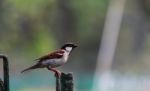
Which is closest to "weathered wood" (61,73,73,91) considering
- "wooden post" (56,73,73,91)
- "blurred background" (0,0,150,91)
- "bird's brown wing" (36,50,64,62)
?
"wooden post" (56,73,73,91)

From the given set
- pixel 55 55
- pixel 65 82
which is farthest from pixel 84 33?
pixel 65 82

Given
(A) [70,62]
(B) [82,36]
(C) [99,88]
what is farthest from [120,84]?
(B) [82,36]

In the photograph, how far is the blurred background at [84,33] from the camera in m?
8.48

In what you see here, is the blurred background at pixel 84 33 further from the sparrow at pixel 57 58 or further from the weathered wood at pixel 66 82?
the weathered wood at pixel 66 82

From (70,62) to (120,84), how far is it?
1.94 m

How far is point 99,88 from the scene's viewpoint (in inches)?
308

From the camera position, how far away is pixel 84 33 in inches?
364

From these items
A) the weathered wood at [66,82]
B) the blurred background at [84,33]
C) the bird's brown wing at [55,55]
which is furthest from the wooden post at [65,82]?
the blurred background at [84,33]

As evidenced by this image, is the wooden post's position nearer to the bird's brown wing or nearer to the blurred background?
the bird's brown wing

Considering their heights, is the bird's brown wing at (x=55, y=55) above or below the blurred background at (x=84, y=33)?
below

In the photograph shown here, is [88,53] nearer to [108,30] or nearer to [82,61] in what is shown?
[82,61]

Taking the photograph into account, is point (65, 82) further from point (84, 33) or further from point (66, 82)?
point (84, 33)

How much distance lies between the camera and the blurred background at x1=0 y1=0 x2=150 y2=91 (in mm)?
8484

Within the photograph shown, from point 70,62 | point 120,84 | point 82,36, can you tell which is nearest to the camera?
point 120,84
